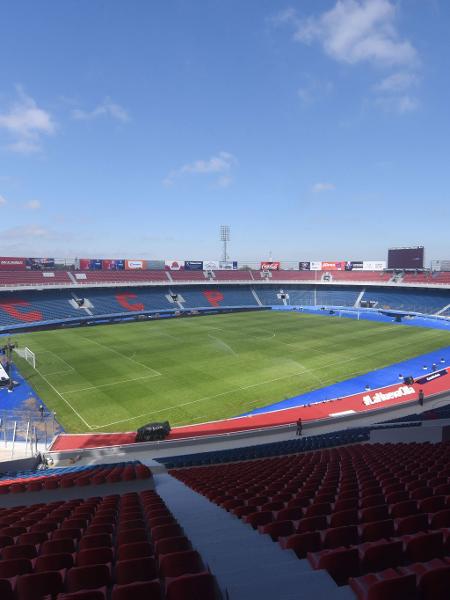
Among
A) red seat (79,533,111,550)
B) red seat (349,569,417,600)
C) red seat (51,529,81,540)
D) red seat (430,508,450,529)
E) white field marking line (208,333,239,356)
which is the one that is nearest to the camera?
red seat (349,569,417,600)

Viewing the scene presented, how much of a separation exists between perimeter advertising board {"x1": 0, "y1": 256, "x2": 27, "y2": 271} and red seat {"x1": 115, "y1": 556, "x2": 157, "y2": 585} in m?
78.6

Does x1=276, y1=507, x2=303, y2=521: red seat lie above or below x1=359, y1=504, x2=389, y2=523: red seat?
below

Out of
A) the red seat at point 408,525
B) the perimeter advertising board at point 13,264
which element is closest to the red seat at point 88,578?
the red seat at point 408,525

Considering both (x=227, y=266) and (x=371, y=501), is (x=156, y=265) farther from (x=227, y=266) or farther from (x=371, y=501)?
(x=371, y=501)

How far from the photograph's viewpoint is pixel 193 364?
123 feet

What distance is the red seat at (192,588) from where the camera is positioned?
9.05 feet

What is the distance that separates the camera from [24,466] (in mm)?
17891

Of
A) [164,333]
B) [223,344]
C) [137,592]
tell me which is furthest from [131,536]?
[164,333]

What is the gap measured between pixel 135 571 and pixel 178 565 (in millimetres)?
402

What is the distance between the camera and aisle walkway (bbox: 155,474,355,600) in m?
3.08

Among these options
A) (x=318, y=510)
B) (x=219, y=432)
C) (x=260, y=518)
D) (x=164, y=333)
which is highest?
(x=318, y=510)

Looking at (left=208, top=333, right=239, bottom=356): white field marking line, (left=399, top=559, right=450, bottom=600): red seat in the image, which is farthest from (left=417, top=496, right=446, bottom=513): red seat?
(left=208, top=333, right=239, bottom=356): white field marking line

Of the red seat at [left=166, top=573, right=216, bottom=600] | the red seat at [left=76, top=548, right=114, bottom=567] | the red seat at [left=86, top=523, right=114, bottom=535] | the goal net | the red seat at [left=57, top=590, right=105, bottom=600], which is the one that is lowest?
the goal net

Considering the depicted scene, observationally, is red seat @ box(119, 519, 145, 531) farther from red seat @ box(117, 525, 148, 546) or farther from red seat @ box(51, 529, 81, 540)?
red seat @ box(51, 529, 81, 540)
